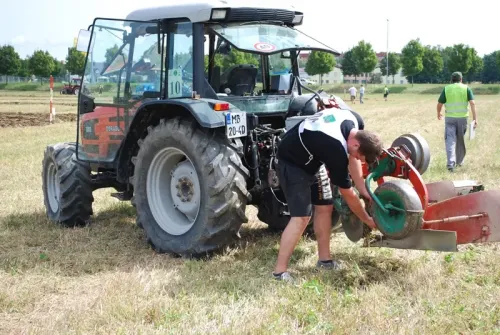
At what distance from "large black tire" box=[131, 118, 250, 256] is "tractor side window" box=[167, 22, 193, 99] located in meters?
0.37

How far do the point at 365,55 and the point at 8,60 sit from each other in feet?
149

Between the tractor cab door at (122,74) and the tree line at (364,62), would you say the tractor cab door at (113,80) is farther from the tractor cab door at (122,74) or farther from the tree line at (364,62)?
the tree line at (364,62)

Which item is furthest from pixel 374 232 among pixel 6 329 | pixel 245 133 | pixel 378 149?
pixel 6 329

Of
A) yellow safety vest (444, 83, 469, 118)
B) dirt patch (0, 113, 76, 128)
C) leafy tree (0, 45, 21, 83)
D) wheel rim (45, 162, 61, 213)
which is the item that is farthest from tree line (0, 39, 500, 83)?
wheel rim (45, 162, 61, 213)

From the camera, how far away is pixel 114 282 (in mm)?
4793

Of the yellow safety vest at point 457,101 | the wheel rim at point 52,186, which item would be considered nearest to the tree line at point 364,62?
the yellow safety vest at point 457,101

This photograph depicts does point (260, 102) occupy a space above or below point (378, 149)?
above

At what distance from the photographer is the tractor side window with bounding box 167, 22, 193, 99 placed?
5809 mm

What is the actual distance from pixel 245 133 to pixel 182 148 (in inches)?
22.8

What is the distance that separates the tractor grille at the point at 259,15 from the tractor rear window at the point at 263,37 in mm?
96

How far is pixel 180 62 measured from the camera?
5.90 m

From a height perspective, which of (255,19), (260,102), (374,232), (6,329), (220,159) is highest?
(255,19)

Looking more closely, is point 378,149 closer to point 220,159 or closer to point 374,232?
point 374,232

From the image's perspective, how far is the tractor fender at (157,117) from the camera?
5.29m
